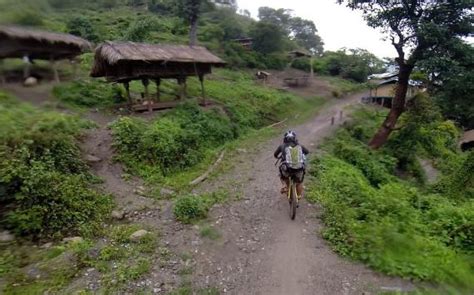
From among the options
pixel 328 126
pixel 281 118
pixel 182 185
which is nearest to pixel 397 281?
pixel 182 185

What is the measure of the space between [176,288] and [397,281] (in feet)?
12.4

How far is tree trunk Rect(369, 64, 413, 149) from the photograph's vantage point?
17.7 meters

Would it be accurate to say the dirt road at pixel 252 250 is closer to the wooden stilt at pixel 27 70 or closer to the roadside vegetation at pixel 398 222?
the roadside vegetation at pixel 398 222

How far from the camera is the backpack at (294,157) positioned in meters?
8.37

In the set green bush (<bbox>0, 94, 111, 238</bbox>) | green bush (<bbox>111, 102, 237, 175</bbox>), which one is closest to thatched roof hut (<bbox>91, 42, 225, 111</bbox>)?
green bush (<bbox>111, 102, 237, 175</bbox>)

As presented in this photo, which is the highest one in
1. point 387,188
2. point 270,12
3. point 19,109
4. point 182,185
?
point 270,12

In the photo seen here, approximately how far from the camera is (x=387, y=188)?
383 inches

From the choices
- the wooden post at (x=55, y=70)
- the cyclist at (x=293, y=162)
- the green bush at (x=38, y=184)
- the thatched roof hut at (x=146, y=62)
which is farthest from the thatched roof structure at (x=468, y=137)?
the wooden post at (x=55, y=70)

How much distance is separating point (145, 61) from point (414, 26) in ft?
40.8

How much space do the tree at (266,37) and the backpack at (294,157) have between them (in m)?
43.1

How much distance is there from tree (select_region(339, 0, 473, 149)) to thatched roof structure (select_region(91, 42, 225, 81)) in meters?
8.57

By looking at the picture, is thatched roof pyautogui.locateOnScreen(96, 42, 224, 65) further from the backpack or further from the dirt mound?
the dirt mound

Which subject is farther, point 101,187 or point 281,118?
Result: point 281,118

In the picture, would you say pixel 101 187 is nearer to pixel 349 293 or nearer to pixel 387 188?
pixel 349 293
